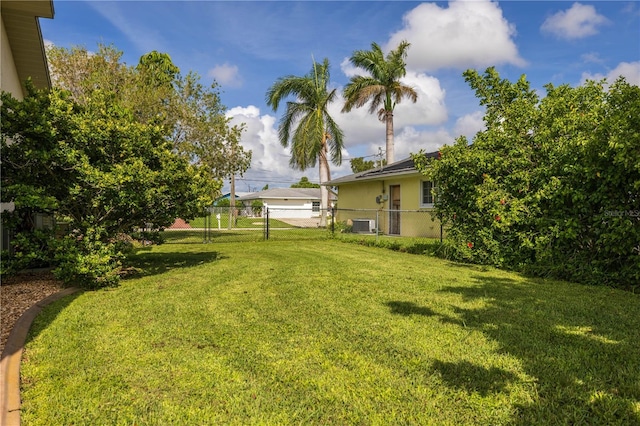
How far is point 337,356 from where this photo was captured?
325 cm

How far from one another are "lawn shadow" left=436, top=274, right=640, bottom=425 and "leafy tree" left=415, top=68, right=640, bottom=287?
0.93 m

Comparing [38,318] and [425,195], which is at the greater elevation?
[425,195]

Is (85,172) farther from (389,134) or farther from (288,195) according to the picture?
(288,195)

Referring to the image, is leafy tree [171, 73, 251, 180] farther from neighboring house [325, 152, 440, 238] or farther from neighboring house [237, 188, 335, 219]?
neighboring house [237, 188, 335, 219]

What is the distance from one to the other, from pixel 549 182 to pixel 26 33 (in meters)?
11.0

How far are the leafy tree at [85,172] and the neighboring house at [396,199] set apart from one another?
25.3ft

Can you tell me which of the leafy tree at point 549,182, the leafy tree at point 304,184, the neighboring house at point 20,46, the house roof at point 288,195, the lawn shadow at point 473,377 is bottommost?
the lawn shadow at point 473,377

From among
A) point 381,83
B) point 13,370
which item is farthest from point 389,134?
point 13,370

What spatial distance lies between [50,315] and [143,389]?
2.60 metres

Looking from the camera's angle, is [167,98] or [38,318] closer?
[38,318]

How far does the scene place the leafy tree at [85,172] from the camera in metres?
5.69

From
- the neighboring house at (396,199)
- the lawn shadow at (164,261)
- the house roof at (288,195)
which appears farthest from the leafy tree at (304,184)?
the lawn shadow at (164,261)

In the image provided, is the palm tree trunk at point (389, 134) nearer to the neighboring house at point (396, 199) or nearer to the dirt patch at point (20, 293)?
the neighboring house at point (396, 199)

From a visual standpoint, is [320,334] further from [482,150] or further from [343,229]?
[343,229]
